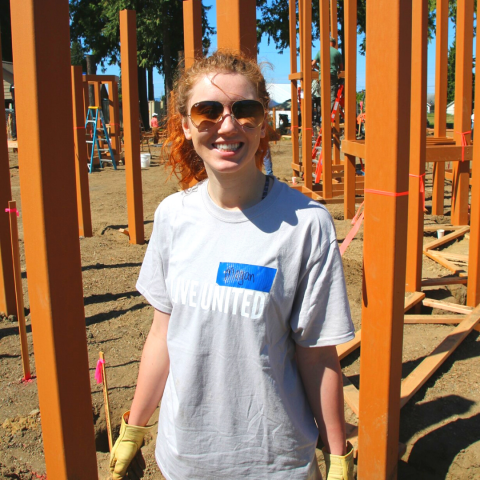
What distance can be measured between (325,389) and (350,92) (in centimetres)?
572

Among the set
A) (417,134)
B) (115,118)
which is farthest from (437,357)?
(115,118)

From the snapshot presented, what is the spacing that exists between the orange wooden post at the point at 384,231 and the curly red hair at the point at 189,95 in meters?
0.45

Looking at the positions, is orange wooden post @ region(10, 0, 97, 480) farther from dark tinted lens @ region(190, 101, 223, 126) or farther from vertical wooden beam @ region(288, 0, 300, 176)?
vertical wooden beam @ region(288, 0, 300, 176)

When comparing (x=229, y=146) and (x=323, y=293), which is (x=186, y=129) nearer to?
(x=229, y=146)

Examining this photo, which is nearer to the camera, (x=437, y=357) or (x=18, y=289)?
(x=18, y=289)

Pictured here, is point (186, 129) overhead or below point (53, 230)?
overhead

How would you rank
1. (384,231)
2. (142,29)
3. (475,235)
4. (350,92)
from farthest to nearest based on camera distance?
(142,29) < (350,92) < (475,235) < (384,231)

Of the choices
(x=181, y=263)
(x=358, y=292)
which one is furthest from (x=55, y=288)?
(x=358, y=292)

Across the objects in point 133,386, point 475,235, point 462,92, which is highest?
point 462,92

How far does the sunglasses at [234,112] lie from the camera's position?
57.5 inches

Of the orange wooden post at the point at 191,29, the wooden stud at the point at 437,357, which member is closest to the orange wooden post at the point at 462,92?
the wooden stud at the point at 437,357

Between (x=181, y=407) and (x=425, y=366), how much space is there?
2.05 m

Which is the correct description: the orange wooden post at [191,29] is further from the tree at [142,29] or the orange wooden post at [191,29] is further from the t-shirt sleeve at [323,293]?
the tree at [142,29]

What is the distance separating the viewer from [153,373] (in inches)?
66.1
